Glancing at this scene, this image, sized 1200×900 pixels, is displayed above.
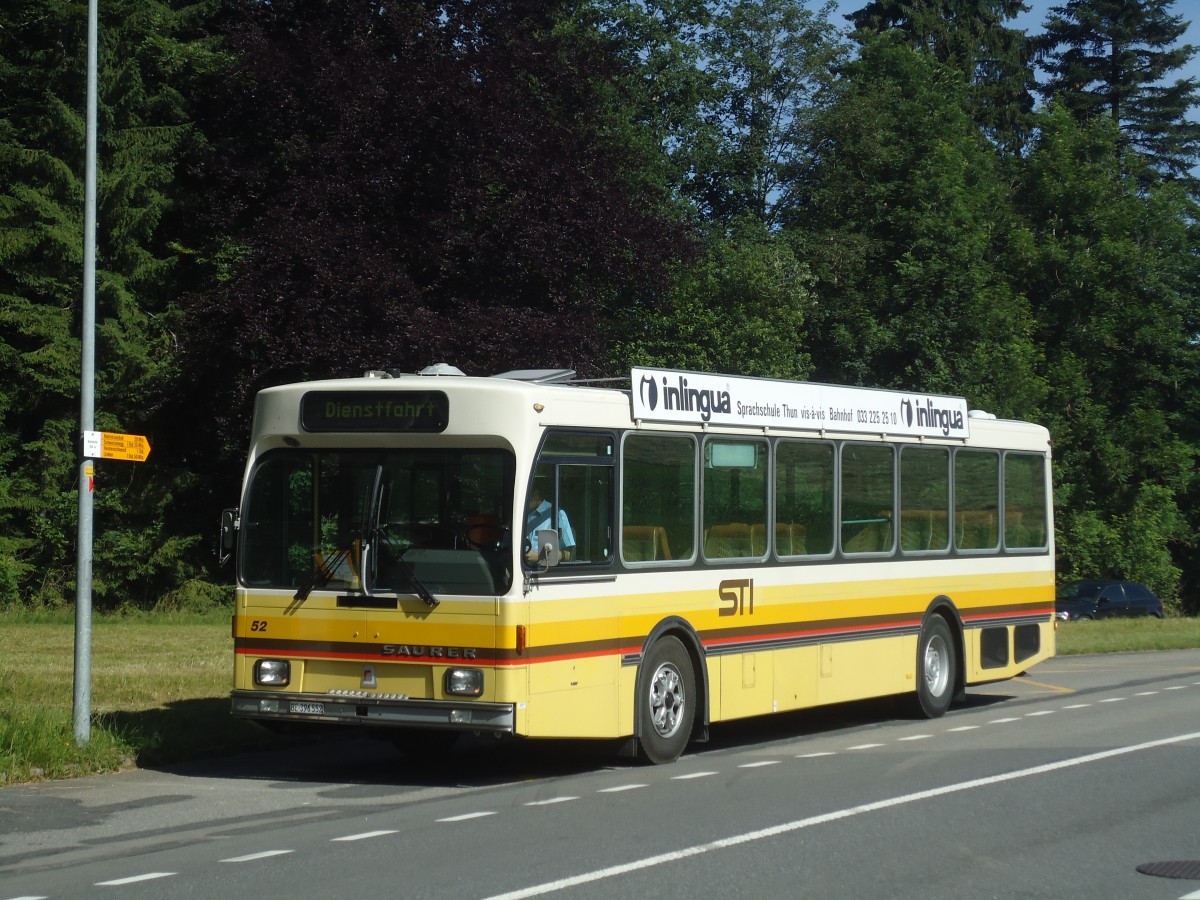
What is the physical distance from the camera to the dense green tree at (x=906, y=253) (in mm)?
44188

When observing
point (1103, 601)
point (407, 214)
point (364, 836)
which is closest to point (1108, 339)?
point (1103, 601)

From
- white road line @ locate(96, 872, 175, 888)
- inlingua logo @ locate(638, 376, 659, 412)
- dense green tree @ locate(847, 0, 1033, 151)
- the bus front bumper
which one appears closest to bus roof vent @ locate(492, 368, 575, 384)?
inlingua logo @ locate(638, 376, 659, 412)

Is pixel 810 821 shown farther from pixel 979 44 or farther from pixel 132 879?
pixel 979 44

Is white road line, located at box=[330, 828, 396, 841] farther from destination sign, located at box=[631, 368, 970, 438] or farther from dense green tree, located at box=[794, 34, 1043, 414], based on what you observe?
dense green tree, located at box=[794, 34, 1043, 414]

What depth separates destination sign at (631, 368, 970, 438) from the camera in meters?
13.3

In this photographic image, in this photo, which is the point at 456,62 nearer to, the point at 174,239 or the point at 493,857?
the point at 174,239

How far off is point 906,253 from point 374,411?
3517cm

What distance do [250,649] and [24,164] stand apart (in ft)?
69.5

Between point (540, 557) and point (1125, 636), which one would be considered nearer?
point (540, 557)

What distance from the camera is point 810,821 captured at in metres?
9.97

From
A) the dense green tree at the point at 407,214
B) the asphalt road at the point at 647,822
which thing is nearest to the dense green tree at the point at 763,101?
the dense green tree at the point at 407,214

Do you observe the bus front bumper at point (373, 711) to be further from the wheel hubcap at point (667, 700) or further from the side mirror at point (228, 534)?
the wheel hubcap at point (667, 700)

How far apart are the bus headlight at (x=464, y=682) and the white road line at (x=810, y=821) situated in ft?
8.49

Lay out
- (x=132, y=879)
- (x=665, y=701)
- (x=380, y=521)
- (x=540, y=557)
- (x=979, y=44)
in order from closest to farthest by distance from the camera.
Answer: (x=132, y=879) < (x=540, y=557) < (x=380, y=521) < (x=665, y=701) < (x=979, y=44)
